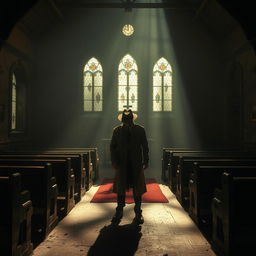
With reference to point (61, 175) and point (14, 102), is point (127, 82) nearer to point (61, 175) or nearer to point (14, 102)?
point (14, 102)

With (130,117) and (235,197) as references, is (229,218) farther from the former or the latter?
(130,117)

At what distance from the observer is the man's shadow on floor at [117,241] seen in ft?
10.0

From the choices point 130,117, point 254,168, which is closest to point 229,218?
point 254,168

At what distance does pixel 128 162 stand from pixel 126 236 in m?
0.99

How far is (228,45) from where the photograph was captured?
10938 millimetres

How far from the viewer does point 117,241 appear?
3367 millimetres

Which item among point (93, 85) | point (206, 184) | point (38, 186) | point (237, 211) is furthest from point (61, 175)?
point (93, 85)

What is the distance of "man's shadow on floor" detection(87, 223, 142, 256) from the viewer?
305cm

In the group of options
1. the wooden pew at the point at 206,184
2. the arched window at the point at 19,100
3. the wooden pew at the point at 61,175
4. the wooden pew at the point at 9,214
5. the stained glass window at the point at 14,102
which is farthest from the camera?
the arched window at the point at 19,100

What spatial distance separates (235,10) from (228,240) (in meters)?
3.55

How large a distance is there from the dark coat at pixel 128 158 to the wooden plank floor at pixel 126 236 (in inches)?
20.7

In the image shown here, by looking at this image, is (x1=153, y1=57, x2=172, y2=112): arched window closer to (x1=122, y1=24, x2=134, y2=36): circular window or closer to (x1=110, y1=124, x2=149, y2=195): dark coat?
(x1=122, y1=24, x2=134, y2=36): circular window

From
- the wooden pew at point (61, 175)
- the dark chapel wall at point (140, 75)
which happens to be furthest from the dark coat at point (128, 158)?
the dark chapel wall at point (140, 75)

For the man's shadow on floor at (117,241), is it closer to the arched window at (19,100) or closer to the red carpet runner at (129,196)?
the red carpet runner at (129,196)
